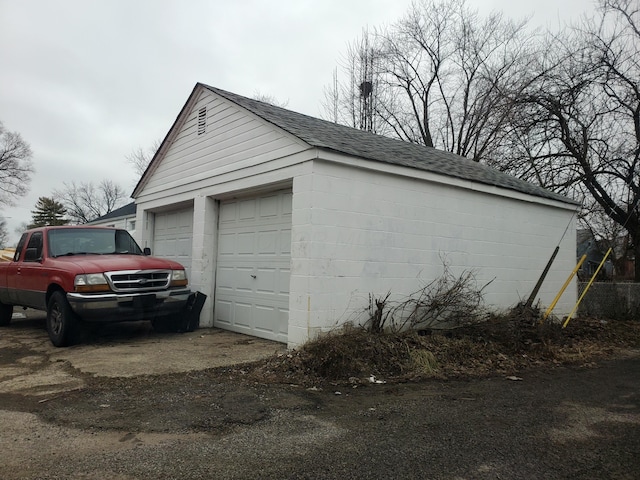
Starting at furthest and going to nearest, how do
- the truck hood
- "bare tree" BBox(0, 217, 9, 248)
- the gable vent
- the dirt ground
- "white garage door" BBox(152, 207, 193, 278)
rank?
"bare tree" BBox(0, 217, 9, 248), "white garage door" BBox(152, 207, 193, 278), the gable vent, the truck hood, the dirt ground

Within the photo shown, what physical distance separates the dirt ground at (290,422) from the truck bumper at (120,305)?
564 millimetres

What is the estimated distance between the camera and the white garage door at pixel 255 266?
7941 millimetres

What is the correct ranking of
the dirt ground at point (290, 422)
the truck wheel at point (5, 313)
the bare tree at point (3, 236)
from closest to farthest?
the dirt ground at point (290, 422) → the truck wheel at point (5, 313) → the bare tree at point (3, 236)

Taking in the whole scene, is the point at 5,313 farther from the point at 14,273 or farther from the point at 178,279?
the point at 178,279

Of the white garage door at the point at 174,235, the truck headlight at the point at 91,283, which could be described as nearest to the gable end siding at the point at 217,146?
the white garage door at the point at 174,235

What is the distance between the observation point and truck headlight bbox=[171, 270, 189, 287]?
7.94 metres

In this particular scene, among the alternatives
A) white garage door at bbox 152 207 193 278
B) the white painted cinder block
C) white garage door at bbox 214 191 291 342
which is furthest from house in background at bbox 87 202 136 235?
the white painted cinder block

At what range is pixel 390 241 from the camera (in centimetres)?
769

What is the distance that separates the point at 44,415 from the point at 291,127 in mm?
5290

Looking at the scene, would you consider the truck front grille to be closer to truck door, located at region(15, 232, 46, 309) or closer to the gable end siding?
truck door, located at region(15, 232, 46, 309)

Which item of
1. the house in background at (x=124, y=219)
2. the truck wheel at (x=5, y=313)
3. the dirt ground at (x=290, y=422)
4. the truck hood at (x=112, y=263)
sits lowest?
the dirt ground at (x=290, y=422)

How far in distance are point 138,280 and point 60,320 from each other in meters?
1.34

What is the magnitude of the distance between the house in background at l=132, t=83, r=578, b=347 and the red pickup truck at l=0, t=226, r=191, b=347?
1.37 metres

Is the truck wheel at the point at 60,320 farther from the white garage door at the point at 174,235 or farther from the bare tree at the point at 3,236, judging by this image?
the bare tree at the point at 3,236
